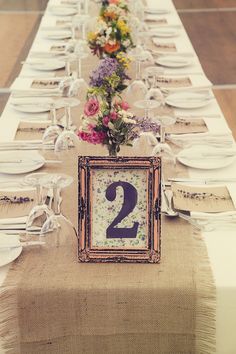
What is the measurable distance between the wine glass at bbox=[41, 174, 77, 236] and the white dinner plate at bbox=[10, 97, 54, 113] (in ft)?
4.21

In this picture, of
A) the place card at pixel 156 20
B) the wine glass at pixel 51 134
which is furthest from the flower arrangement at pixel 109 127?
the place card at pixel 156 20

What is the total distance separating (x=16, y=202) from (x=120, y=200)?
21.8 inches

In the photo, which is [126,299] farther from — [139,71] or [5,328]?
[139,71]

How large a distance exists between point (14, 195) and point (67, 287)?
24.8 inches

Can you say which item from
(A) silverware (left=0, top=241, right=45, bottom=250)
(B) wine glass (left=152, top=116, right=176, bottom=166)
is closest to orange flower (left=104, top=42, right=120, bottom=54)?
(B) wine glass (left=152, top=116, right=176, bottom=166)

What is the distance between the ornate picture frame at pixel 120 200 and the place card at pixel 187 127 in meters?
1.15

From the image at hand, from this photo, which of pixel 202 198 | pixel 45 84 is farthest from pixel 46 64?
pixel 202 198

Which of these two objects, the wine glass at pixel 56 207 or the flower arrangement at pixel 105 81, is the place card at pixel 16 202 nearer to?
the wine glass at pixel 56 207

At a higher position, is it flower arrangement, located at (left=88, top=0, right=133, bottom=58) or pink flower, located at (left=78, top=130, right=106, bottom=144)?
flower arrangement, located at (left=88, top=0, right=133, bottom=58)

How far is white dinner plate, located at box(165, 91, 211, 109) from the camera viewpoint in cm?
372

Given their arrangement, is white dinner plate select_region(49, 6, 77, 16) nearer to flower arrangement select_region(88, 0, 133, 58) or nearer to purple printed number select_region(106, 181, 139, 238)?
flower arrangement select_region(88, 0, 133, 58)

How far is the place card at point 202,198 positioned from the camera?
2609 millimetres

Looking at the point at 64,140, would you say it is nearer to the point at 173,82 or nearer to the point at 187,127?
the point at 187,127

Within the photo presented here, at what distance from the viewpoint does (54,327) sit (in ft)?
7.20
